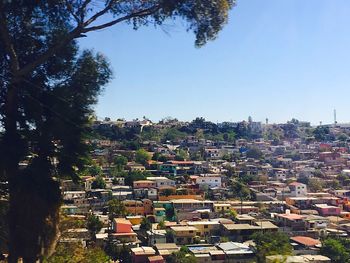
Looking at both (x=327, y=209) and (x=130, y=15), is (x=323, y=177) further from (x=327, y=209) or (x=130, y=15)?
(x=130, y=15)

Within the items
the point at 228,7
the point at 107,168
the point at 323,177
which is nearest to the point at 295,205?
the point at 323,177

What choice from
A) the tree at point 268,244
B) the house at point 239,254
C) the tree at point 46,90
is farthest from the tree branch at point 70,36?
the house at point 239,254

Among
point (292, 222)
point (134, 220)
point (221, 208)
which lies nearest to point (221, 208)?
point (221, 208)

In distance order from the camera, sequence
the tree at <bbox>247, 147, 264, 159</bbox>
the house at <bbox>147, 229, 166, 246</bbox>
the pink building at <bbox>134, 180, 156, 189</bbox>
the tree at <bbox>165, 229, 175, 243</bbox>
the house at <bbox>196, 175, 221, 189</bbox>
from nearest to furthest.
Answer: the house at <bbox>147, 229, 166, 246</bbox>, the tree at <bbox>165, 229, 175, 243</bbox>, the pink building at <bbox>134, 180, 156, 189</bbox>, the house at <bbox>196, 175, 221, 189</bbox>, the tree at <bbox>247, 147, 264, 159</bbox>

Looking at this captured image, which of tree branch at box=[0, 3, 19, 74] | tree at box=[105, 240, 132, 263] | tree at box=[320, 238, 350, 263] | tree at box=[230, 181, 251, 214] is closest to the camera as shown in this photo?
tree branch at box=[0, 3, 19, 74]

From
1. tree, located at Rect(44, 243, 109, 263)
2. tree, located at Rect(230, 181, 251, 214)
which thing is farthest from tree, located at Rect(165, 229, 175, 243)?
tree, located at Rect(44, 243, 109, 263)

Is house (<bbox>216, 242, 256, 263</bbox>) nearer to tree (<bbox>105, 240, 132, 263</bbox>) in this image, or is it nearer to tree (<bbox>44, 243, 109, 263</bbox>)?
tree (<bbox>105, 240, 132, 263</bbox>)
